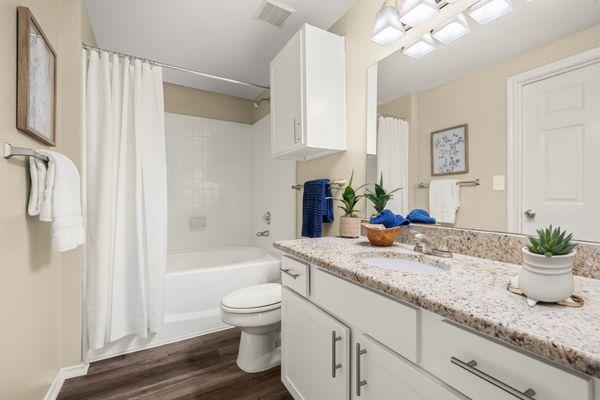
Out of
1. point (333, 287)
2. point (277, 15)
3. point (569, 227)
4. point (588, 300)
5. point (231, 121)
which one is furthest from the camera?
point (231, 121)

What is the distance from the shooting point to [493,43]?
105 centimetres

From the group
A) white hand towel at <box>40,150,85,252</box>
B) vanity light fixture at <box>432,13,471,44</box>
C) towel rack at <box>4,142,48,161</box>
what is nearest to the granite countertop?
vanity light fixture at <box>432,13,471,44</box>

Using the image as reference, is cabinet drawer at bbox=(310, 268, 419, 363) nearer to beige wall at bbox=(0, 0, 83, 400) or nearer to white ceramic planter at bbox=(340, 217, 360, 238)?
white ceramic planter at bbox=(340, 217, 360, 238)

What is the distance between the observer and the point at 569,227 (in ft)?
2.78

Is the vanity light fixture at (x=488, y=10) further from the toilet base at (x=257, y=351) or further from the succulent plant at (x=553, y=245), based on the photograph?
the toilet base at (x=257, y=351)

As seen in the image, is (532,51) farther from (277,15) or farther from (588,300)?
(277,15)

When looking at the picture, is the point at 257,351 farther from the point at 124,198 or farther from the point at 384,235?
the point at 124,198

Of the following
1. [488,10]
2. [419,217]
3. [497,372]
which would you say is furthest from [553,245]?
[488,10]

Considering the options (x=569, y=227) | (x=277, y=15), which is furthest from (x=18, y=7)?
(x=569, y=227)

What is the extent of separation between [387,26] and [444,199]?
3.19ft

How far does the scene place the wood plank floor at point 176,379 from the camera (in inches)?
57.2

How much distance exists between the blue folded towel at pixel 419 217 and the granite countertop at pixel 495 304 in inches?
9.6

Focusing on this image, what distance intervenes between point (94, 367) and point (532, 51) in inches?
109

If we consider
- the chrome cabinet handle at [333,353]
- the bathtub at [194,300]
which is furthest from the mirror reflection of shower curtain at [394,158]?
the bathtub at [194,300]
